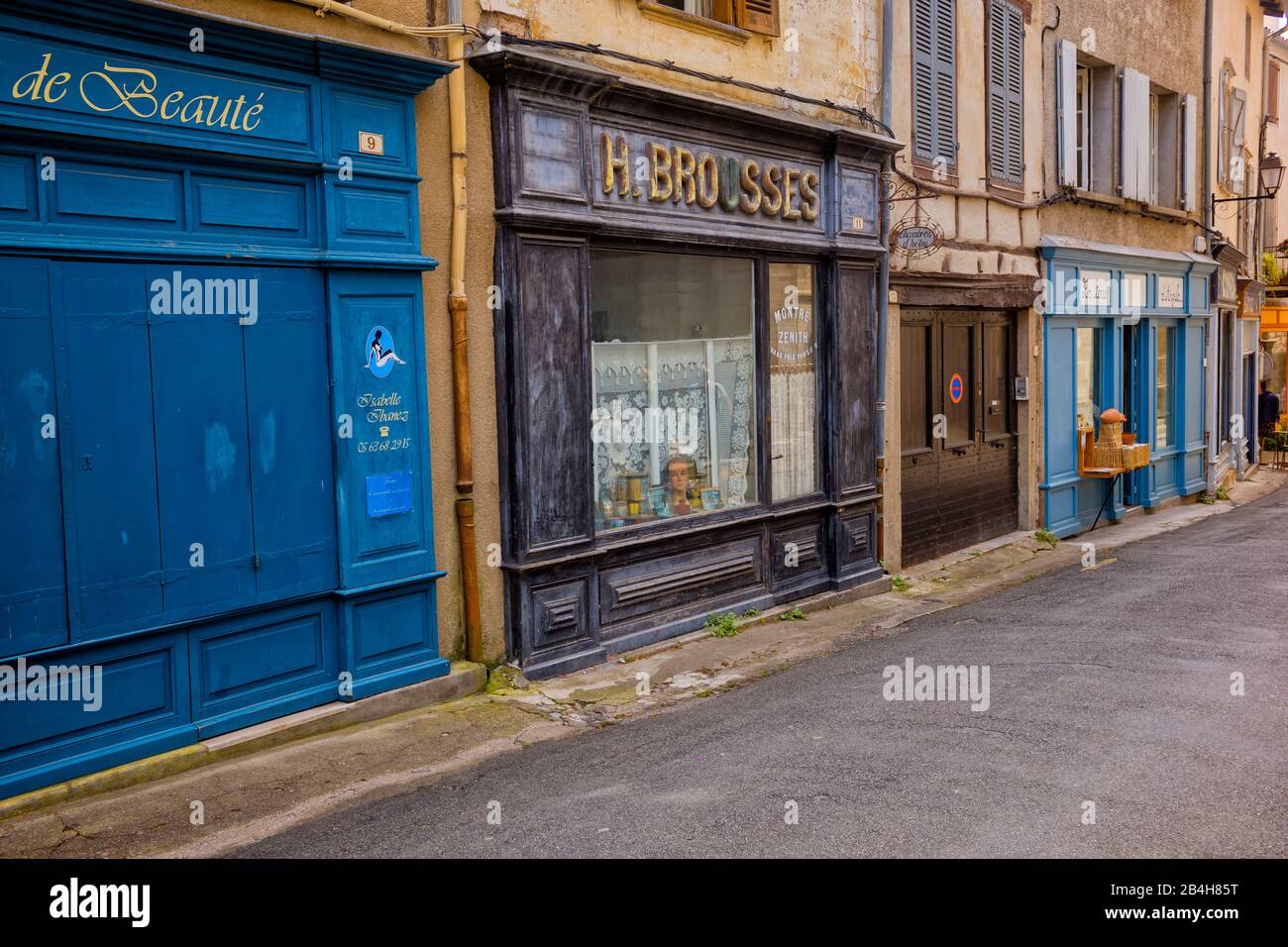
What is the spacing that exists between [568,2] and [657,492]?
3614 millimetres

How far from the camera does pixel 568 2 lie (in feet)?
25.8

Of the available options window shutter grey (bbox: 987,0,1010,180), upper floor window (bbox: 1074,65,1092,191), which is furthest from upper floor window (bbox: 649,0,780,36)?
upper floor window (bbox: 1074,65,1092,191)

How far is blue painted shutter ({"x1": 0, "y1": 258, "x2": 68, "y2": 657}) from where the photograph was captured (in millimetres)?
5254

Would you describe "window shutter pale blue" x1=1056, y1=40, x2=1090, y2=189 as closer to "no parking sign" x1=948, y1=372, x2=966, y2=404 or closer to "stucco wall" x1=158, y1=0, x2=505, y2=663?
"no parking sign" x1=948, y1=372, x2=966, y2=404

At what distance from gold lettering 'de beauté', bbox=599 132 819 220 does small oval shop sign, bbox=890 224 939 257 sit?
1.35 meters

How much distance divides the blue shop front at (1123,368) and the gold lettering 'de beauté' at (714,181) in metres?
5.21

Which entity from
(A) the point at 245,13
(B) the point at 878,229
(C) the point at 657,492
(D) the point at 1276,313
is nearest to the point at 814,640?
(C) the point at 657,492

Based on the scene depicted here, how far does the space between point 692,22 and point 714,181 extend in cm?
122

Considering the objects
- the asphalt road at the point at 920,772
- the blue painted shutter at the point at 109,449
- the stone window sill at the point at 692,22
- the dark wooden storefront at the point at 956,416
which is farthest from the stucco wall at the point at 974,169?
the blue painted shutter at the point at 109,449

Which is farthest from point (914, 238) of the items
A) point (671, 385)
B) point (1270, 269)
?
point (1270, 269)

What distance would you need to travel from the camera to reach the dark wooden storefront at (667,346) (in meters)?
7.60

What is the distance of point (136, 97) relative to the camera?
561 cm

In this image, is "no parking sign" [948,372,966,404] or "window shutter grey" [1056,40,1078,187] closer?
"no parking sign" [948,372,966,404]
